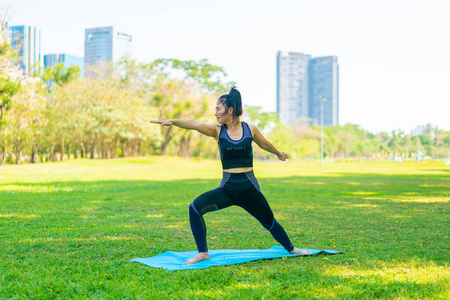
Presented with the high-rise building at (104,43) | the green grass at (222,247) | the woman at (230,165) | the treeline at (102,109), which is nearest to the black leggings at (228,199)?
the woman at (230,165)

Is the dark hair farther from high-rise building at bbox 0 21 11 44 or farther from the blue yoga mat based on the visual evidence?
high-rise building at bbox 0 21 11 44

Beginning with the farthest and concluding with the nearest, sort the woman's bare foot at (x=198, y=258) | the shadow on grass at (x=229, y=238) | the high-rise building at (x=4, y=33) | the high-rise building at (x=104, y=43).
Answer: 1. the high-rise building at (x=104, y=43)
2. the high-rise building at (x=4, y=33)
3. the woman's bare foot at (x=198, y=258)
4. the shadow on grass at (x=229, y=238)

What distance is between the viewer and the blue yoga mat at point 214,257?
4.68 meters

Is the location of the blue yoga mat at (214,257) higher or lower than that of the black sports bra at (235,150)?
lower

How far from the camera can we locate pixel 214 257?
508 cm

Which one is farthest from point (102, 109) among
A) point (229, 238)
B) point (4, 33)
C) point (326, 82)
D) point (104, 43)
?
point (326, 82)

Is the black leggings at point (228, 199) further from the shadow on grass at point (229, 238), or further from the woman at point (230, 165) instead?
the shadow on grass at point (229, 238)

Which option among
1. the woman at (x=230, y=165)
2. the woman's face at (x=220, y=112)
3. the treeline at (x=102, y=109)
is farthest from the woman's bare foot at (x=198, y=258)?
the treeline at (x=102, y=109)

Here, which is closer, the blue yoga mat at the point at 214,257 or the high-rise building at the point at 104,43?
the blue yoga mat at the point at 214,257

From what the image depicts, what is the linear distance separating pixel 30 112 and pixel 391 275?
Answer: 3725cm

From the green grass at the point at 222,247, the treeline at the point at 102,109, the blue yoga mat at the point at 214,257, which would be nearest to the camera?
the green grass at the point at 222,247

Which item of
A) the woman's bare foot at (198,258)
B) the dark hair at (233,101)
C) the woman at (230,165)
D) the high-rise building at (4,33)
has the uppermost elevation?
the high-rise building at (4,33)

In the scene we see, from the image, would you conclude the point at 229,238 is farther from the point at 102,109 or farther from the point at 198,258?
the point at 102,109

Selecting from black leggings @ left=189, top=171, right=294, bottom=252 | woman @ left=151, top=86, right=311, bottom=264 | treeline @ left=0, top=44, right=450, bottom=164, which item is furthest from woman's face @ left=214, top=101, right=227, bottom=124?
treeline @ left=0, top=44, right=450, bottom=164
